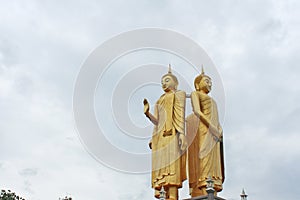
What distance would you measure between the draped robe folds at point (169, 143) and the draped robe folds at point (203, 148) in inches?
14.9

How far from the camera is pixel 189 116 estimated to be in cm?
1605

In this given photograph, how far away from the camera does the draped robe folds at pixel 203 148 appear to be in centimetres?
1480

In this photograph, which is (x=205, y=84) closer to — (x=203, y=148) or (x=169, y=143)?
(x=203, y=148)

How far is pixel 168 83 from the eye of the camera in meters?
16.1

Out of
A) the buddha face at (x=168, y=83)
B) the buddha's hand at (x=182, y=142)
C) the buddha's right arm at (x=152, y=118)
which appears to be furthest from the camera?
A: the buddha face at (x=168, y=83)

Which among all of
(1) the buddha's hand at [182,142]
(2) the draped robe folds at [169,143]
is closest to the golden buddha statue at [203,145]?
(2) the draped robe folds at [169,143]

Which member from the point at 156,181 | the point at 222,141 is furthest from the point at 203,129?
the point at 156,181

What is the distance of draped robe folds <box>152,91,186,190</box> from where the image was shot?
14.8 meters

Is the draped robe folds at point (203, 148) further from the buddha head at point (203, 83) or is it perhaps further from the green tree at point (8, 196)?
the green tree at point (8, 196)

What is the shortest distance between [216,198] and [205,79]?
13.8ft

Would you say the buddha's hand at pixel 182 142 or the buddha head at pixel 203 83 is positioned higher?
the buddha head at pixel 203 83

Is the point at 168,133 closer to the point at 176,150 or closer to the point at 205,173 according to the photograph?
the point at 176,150

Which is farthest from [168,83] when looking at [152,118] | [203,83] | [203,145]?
[203,145]

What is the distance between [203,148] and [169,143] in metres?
0.96
